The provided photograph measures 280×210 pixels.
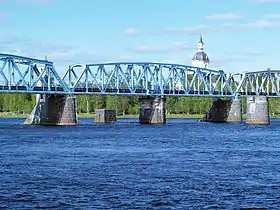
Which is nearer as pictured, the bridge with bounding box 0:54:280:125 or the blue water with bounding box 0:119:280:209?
the blue water with bounding box 0:119:280:209

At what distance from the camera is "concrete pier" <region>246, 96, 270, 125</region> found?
158 m

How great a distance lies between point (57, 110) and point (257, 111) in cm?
4806

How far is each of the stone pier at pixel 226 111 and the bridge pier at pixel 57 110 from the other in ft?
153

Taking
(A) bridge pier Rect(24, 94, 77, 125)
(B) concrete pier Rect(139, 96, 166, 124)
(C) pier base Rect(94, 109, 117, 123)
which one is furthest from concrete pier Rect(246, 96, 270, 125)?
(A) bridge pier Rect(24, 94, 77, 125)

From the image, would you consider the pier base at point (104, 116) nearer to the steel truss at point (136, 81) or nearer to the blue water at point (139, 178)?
the steel truss at point (136, 81)

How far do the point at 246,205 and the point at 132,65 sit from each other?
411ft

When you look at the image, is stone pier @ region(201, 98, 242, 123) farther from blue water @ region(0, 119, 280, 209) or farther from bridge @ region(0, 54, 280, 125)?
blue water @ region(0, 119, 280, 209)

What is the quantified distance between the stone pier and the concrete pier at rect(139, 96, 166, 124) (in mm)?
20608

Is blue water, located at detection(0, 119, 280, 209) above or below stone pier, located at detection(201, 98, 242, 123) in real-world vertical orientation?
below

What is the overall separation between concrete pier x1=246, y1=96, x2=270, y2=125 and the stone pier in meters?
5.87

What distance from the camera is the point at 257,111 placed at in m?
160

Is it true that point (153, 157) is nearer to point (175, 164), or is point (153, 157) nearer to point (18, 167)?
point (175, 164)

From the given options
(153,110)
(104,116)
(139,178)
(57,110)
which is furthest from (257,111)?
(139,178)

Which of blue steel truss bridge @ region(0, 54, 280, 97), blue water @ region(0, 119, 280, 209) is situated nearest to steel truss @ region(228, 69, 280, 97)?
blue steel truss bridge @ region(0, 54, 280, 97)
